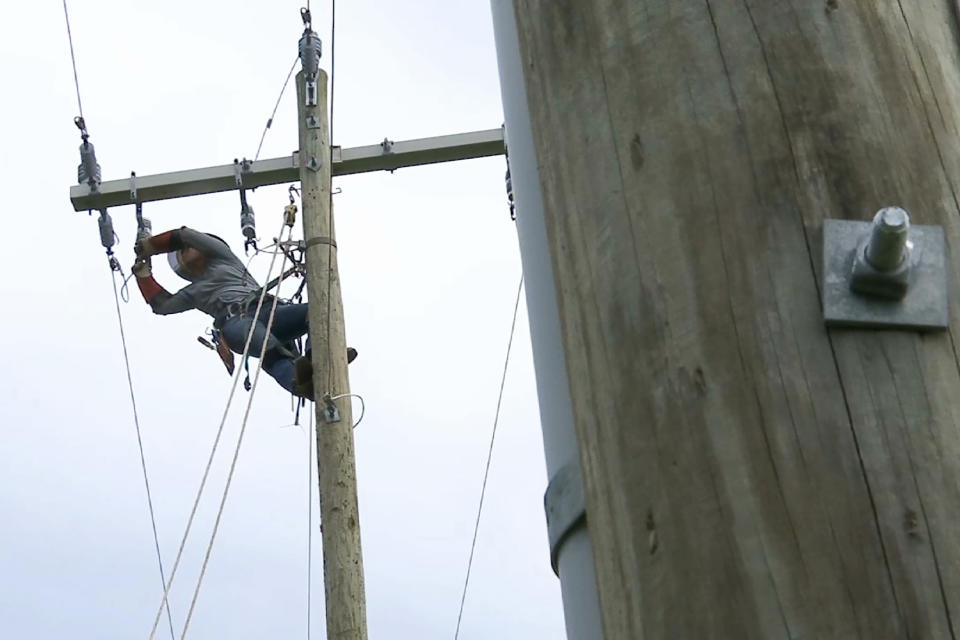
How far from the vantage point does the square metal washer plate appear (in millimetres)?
1128

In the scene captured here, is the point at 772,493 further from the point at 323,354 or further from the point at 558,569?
the point at 323,354

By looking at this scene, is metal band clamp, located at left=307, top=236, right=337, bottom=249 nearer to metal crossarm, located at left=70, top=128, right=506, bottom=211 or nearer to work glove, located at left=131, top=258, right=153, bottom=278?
metal crossarm, located at left=70, top=128, right=506, bottom=211

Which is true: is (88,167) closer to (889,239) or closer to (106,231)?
(106,231)

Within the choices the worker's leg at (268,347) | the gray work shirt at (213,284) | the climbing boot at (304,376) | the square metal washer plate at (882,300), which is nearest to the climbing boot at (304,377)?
the climbing boot at (304,376)

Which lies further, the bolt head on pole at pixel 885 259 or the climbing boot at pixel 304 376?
the climbing boot at pixel 304 376

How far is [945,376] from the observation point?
3.65 feet

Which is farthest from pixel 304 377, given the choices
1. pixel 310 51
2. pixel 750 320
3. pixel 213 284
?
pixel 750 320

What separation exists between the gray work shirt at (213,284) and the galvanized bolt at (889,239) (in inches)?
367

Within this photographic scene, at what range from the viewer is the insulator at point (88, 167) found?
35.5 feet

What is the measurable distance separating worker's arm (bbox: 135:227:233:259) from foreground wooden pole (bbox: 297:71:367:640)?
1171 millimetres

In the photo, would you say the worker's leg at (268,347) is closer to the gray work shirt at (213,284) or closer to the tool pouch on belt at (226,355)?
the tool pouch on belt at (226,355)

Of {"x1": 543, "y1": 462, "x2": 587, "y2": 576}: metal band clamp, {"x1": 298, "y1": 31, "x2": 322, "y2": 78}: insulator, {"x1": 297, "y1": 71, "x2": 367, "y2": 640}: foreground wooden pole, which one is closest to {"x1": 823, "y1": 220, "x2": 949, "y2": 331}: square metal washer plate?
{"x1": 543, "y1": 462, "x2": 587, "y2": 576}: metal band clamp

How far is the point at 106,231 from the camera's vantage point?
10.9 metres

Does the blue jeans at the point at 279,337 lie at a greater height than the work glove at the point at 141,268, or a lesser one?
lesser
